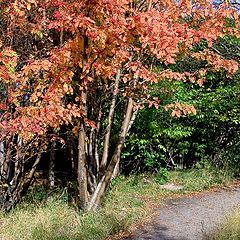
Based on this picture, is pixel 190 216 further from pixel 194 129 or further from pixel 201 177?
pixel 194 129

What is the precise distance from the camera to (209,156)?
10453 millimetres

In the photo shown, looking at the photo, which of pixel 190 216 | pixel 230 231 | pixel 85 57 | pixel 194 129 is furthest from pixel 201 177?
pixel 85 57

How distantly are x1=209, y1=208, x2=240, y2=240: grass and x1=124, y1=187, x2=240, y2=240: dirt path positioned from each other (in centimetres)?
39

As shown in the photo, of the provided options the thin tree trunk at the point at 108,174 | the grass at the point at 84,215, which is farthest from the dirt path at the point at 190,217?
the thin tree trunk at the point at 108,174

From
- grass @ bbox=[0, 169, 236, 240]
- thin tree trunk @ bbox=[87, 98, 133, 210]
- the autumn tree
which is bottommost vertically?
grass @ bbox=[0, 169, 236, 240]

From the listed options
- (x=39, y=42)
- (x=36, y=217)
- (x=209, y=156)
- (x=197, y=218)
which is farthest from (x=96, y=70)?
(x=209, y=156)

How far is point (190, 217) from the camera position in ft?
22.0

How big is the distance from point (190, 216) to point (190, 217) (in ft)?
0.25

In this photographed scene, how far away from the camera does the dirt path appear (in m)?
5.69

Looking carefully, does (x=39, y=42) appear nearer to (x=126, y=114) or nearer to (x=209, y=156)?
(x=126, y=114)

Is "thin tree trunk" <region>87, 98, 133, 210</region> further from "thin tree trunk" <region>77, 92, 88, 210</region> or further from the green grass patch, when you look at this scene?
the green grass patch

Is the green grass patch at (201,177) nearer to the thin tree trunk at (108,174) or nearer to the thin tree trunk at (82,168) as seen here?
the thin tree trunk at (108,174)

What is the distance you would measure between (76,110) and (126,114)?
5.33ft

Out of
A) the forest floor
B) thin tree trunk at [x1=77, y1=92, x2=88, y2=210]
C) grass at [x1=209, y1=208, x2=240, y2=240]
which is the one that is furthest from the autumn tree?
grass at [x1=209, y1=208, x2=240, y2=240]
